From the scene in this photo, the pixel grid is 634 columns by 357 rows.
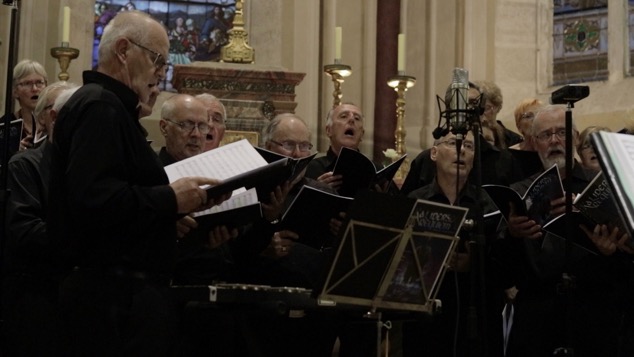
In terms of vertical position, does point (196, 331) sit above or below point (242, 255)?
below

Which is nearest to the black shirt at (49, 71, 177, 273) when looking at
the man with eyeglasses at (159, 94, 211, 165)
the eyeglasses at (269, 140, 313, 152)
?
the man with eyeglasses at (159, 94, 211, 165)

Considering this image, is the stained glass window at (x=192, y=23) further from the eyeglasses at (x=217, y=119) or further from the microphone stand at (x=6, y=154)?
the microphone stand at (x=6, y=154)

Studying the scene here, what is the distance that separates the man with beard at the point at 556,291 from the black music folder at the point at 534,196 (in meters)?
0.03

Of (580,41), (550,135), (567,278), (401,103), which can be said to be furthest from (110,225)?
(580,41)

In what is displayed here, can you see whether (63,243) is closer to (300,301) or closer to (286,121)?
(300,301)

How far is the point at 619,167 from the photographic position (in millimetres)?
2041

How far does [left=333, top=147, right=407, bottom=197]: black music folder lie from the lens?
15.0 feet

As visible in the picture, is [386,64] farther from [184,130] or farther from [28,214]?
[28,214]

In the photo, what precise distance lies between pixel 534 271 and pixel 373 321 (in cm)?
94

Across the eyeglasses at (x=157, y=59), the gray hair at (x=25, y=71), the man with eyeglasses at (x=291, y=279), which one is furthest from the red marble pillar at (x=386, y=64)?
the eyeglasses at (x=157, y=59)

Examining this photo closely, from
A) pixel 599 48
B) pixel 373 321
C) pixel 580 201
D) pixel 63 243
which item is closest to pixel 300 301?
pixel 373 321

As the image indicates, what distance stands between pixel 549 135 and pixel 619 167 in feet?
10.2

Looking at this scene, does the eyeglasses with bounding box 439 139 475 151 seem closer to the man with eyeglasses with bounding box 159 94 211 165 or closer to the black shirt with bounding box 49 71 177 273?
the man with eyeglasses with bounding box 159 94 211 165

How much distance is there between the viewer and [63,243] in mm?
3064
